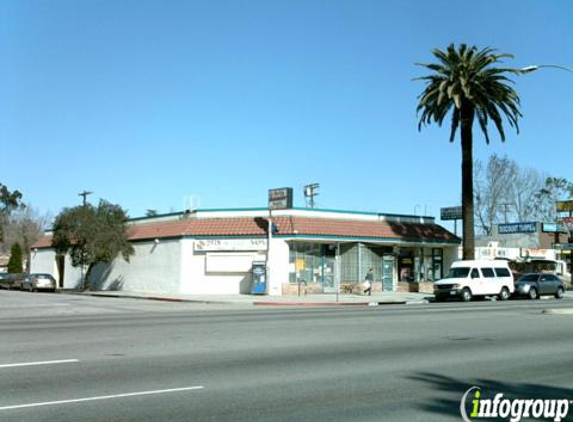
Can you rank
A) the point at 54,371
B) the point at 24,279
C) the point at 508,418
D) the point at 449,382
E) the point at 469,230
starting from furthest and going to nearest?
the point at 24,279 → the point at 469,230 → the point at 54,371 → the point at 449,382 → the point at 508,418

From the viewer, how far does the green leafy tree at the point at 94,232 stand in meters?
42.6

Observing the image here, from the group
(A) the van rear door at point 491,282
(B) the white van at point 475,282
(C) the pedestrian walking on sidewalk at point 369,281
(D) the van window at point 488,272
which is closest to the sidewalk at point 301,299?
(C) the pedestrian walking on sidewalk at point 369,281

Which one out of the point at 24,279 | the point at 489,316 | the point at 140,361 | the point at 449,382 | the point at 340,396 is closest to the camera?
the point at 340,396

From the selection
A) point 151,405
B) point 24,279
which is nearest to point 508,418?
point 151,405

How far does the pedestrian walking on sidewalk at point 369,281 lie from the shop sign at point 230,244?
647 cm

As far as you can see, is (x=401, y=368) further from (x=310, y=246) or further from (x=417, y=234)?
(x=417, y=234)

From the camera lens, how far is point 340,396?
842 cm

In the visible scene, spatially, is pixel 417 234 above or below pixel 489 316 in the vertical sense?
above

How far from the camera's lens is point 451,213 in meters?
52.7

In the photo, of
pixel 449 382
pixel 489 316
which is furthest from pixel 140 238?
pixel 449 382

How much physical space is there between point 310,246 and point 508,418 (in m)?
33.1

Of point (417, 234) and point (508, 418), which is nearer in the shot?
point (508, 418)

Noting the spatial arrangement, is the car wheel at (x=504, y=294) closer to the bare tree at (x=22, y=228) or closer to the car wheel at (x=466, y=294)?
the car wheel at (x=466, y=294)

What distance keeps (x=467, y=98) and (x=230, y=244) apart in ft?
54.9
